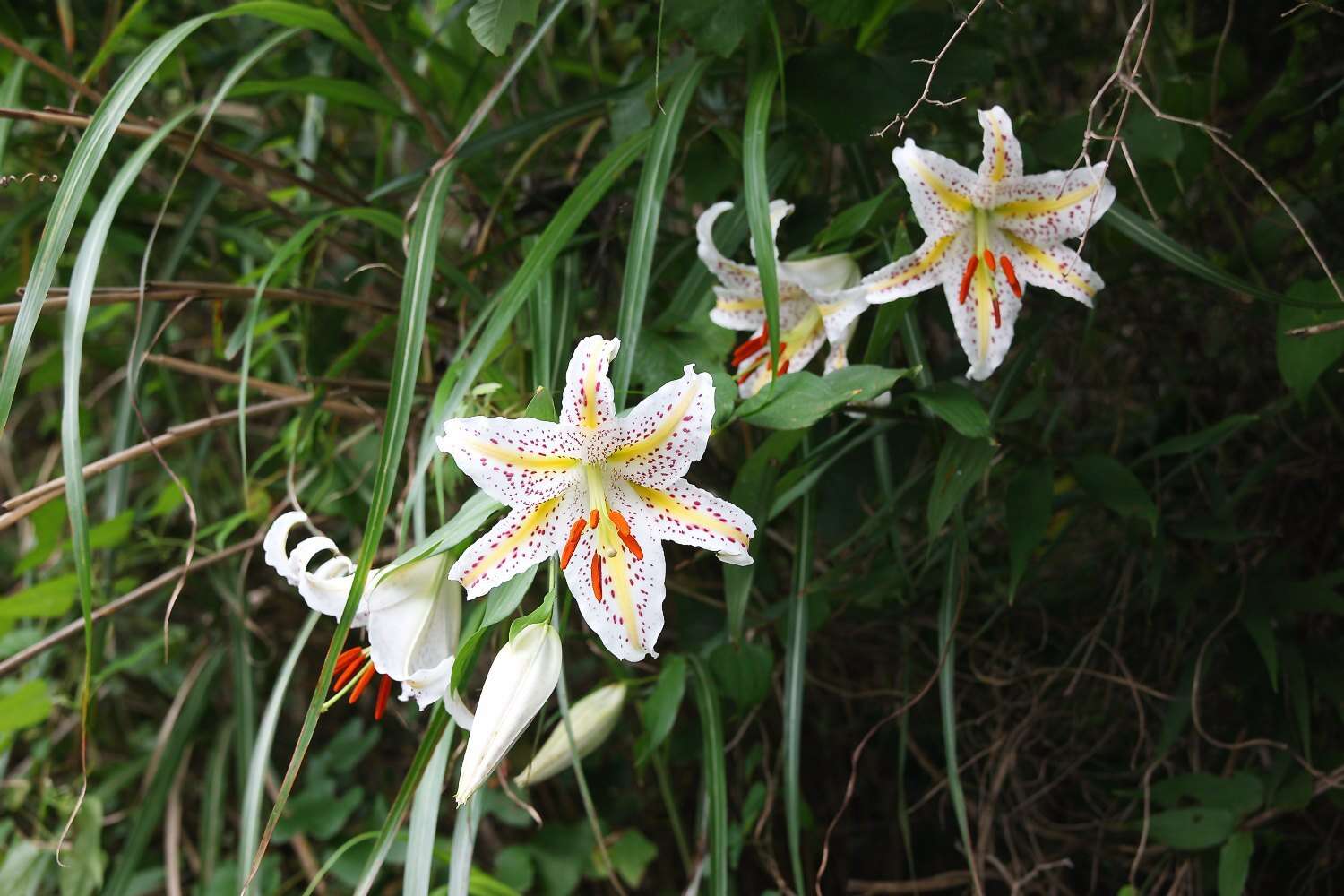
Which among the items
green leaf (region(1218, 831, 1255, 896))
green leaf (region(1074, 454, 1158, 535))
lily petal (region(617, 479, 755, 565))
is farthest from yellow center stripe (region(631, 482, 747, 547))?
green leaf (region(1218, 831, 1255, 896))

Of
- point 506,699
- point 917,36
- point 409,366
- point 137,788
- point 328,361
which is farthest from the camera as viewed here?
point 137,788

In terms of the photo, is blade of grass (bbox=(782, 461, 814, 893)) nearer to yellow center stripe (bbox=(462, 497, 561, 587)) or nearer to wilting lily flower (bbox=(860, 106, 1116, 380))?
wilting lily flower (bbox=(860, 106, 1116, 380))

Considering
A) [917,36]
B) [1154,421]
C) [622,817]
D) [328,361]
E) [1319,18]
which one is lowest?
[622,817]

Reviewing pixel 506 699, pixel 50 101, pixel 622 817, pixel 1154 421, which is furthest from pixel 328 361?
pixel 1154 421

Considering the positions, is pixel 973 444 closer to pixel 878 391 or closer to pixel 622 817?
pixel 878 391

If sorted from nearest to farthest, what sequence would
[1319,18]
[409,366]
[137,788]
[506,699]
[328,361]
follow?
1. [506,699]
2. [409,366]
3. [1319,18]
4. [328,361]
5. [137,788]

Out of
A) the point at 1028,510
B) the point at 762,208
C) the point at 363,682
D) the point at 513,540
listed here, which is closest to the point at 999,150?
the point at 762,208

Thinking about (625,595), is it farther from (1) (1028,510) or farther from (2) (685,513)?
(1) (1028,510)
